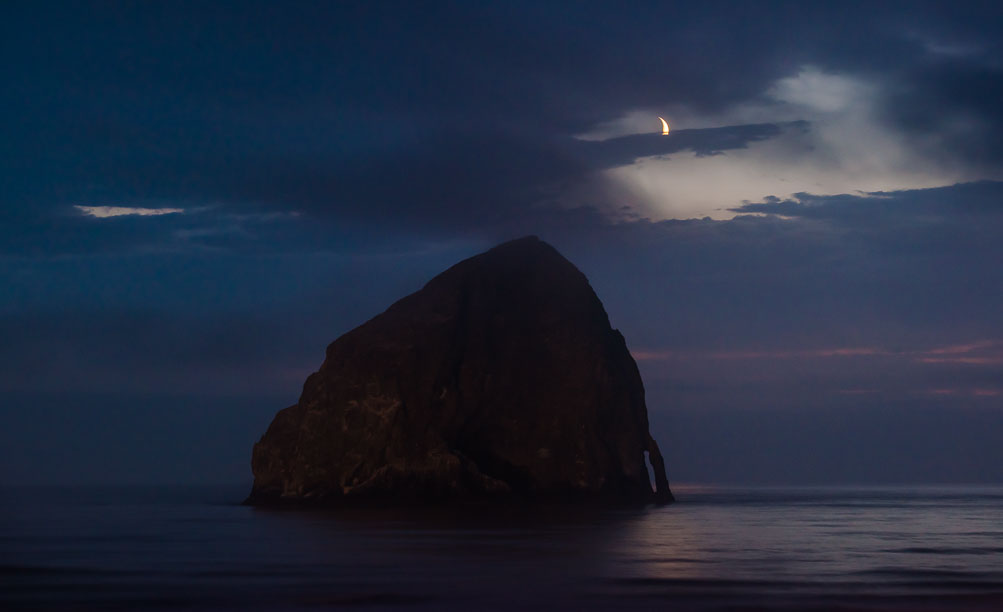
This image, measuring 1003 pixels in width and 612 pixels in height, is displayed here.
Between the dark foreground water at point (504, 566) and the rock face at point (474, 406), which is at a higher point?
the rock face at point (474, 406)

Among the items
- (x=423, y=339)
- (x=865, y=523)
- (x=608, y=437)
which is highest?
(x=423, y=339)

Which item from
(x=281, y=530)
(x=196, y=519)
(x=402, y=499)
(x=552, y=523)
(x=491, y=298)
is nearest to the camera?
(x=281, y=530)

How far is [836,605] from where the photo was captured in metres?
25.5

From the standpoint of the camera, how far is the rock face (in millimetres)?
90312

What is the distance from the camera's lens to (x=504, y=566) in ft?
116

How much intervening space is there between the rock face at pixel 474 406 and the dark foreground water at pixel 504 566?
Answer: 2669 centimetres

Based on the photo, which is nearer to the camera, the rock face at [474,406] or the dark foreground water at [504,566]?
the dark foreground water at [504,566]

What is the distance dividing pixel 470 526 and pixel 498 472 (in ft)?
114

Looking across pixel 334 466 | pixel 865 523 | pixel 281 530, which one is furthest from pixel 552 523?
pixel 334 466

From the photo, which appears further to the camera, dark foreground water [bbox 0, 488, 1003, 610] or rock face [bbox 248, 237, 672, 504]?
rock face [bbox 248, 237, 672, 504]

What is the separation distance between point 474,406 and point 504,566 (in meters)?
61.7

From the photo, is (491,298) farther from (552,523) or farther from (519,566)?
(519,566)

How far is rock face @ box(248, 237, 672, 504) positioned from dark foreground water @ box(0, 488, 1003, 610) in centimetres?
2669

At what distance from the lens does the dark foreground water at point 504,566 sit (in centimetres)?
2695
